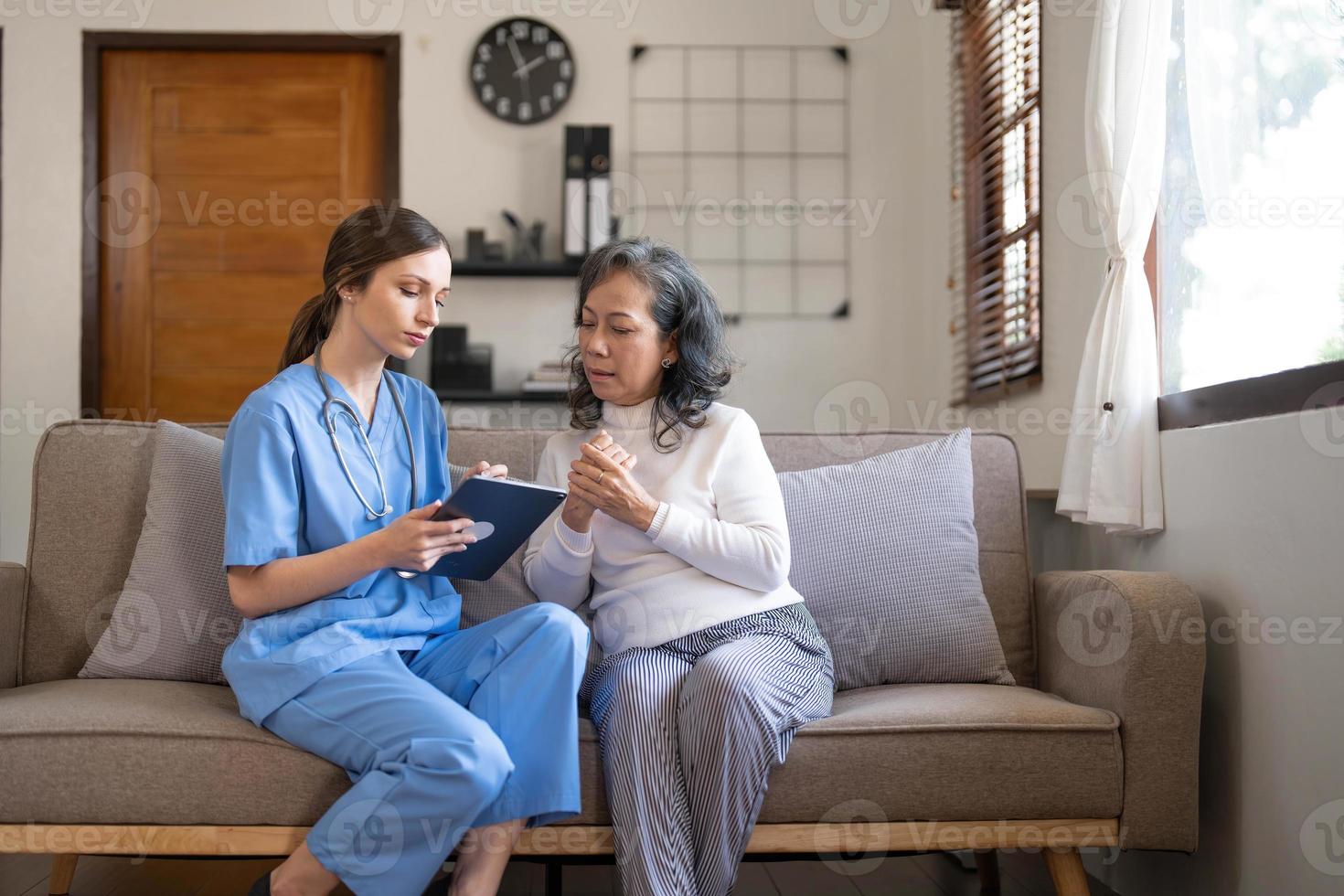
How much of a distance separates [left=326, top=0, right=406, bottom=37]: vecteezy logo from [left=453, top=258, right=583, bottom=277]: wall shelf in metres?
0.87

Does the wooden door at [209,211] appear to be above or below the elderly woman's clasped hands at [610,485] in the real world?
above

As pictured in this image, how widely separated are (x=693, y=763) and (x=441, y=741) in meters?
0.34

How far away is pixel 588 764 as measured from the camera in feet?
5.26

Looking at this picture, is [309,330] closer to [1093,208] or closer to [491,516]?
[491,516]

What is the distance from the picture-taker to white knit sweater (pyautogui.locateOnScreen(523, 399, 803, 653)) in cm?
174

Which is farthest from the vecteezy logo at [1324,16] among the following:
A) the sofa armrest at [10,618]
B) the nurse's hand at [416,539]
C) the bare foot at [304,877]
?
the sofa armrest at [10,618]

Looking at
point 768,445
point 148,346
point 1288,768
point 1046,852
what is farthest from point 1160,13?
point 148,346

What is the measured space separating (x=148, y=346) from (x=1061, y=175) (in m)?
3.01

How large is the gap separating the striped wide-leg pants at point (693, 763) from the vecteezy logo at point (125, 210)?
124 inches

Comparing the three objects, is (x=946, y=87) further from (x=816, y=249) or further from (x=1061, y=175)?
(x=1061, y=175)

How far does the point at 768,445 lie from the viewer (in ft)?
7.14

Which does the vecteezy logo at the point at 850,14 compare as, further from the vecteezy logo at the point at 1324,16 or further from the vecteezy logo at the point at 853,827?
the vecteezy logo at the point at 853,827

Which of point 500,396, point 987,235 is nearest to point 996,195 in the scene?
point 987,235

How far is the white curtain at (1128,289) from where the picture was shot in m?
2.11
